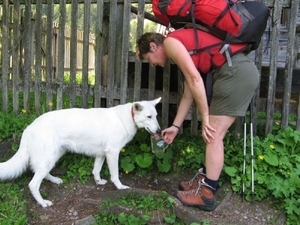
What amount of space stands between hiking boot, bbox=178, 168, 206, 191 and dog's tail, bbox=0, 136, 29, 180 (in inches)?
69.7

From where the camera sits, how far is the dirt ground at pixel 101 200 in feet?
11.6

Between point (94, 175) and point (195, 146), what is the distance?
1.34 meters

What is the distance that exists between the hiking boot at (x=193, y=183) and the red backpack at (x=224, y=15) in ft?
4.78

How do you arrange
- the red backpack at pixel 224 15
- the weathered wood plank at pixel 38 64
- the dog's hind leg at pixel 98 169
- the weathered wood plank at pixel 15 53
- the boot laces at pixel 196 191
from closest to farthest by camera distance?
the red backpack at pixel 224 15
the boot laces at pixel 196 191
the dog's hind leg at pixel 98 169
the weathered wood plank at pixel 38 64
the weathered wood plank at pixel 15 53

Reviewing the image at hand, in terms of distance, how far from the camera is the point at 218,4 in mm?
3117

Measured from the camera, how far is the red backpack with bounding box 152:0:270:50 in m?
3.11

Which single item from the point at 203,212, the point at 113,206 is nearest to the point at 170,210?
the point at 203,212

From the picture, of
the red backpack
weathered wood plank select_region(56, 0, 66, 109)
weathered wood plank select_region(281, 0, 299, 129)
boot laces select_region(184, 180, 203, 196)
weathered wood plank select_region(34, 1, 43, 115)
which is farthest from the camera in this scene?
weathered wood plank select_region(34, 1, 43, 115)

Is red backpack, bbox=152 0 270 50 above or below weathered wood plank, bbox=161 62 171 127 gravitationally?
above

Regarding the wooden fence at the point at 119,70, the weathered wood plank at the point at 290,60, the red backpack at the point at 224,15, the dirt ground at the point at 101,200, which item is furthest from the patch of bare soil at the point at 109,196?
the red backpack at the point at 224,15

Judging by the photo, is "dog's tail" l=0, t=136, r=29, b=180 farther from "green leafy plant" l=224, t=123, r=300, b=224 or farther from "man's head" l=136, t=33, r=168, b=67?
"green leafy plant" l=224, t=123, r=300, b=224

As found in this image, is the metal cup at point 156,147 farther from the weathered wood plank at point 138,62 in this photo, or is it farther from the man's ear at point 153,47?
the man's ear at point 153,47

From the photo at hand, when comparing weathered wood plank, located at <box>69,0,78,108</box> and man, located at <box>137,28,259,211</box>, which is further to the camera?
weathered wood plank, located at <box>69,0,78,108</box>

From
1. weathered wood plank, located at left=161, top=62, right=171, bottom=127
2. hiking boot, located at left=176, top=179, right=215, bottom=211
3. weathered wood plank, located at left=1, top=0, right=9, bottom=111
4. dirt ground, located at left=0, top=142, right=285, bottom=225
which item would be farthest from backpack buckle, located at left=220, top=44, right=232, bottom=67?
weathered wood plank, located at left=1, top=0, right=9, bottom=111
